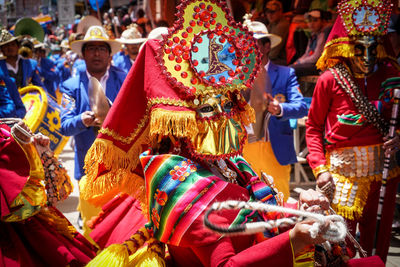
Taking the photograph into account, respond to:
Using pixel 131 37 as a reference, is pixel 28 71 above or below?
below

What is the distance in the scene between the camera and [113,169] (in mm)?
2045

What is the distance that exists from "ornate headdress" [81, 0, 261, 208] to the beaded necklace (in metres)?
1.50

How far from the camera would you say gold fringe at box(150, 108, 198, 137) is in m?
1.84

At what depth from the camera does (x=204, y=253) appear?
1734 mm

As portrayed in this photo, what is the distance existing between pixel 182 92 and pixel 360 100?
6.15 feet

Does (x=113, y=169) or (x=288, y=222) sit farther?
(x=113, y=169)

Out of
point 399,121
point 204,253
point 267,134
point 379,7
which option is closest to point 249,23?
point 267,134

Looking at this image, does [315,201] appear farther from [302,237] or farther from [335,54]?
[335,54]

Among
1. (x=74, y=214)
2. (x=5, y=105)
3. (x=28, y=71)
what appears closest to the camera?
(x=5, y=105)

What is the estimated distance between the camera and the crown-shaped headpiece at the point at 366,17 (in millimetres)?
3248

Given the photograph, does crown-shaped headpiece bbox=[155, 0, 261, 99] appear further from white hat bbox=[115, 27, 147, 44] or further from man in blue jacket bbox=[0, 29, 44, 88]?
man in blue jacket bbox=[0, 29, 44, 88]

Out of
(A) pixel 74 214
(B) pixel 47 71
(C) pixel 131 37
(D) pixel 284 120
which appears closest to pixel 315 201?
(D) pixel 284 120

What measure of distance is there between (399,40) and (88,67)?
3.85 metres

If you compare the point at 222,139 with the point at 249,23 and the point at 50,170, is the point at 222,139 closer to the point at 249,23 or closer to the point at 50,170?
the point at 50,170
